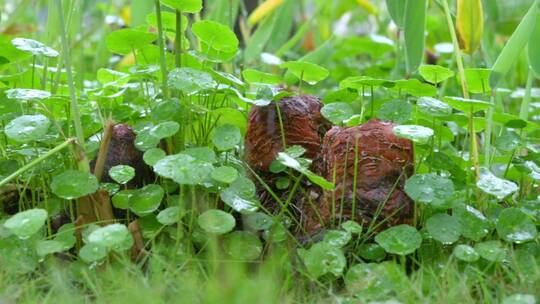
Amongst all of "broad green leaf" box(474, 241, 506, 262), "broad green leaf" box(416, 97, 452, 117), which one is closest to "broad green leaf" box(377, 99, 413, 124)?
"broad green leaf" box(416, 97, 452, 117)

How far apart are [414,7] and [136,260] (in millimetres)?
654

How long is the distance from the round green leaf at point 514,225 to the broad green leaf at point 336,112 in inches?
11.1

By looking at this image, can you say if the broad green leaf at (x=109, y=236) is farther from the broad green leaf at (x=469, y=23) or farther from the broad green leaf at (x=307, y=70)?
the broad green leaf at (x=469, y=23)

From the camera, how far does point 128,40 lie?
4.44 ft

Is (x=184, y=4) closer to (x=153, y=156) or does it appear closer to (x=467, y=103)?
(x=153, y=156)

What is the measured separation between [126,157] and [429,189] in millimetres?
505

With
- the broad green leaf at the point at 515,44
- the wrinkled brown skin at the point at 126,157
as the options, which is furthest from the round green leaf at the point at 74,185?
the broad green leaf at the point at 515,44

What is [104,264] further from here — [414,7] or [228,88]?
[414,7]

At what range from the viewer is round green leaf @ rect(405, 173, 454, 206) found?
1.14m

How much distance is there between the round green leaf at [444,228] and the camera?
3.78 feet

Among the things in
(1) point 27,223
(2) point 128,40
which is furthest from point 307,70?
(1) point 27,223

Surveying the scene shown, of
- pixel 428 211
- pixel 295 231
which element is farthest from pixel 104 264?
pixel 428 211

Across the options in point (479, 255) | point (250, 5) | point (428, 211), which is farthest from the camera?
point (250, 5)

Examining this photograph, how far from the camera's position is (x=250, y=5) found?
10.3ft
